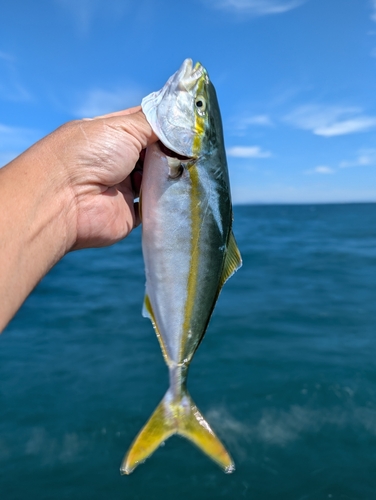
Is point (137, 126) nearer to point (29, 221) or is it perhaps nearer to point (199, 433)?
point (29, 221)

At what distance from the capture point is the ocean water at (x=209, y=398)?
6.66 meters

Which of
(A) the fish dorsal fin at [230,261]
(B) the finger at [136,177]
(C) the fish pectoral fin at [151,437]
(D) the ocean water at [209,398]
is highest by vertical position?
(B) the finger at [136,177]

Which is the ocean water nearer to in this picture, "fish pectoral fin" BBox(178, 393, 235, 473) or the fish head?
"fish pectoral fin" BBox(178, 393, 235, 473)

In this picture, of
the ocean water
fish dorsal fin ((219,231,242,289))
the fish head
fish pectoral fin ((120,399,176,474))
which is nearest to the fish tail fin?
fish pectoral fin ((120,399,176,474))

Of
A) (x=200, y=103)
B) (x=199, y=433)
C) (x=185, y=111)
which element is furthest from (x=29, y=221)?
(x=199, y=433)

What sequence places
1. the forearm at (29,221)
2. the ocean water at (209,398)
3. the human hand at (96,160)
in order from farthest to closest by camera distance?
the ocean water at (209,398) → the human hand at (96,160) → the forearm at (29,221)

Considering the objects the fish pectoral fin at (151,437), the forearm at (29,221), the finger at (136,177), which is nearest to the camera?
the forearm at (29,221)

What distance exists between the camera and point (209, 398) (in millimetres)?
8695

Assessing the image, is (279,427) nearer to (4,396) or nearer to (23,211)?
(4,396)

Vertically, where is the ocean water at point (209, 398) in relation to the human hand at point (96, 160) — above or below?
below

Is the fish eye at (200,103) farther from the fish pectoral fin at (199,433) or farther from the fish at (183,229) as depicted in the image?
the fish pectoral fin at (199,433)

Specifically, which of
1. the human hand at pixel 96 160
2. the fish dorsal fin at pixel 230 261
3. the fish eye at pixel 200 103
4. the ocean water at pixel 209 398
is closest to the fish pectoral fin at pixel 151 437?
the fish dorsal fin at pixel 230 261

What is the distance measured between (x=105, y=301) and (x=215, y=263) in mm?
13180

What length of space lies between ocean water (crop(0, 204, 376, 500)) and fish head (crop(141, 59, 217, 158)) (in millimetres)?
5610
